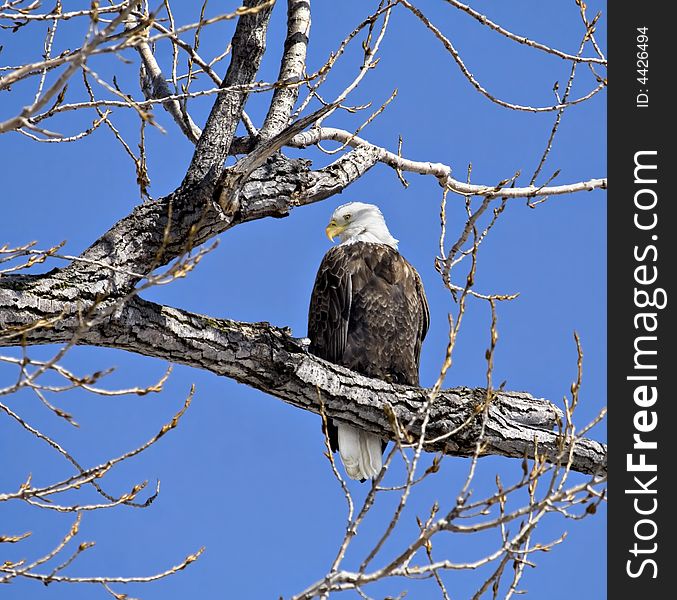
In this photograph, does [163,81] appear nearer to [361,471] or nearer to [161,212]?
[161,212]

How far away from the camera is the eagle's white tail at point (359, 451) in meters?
4.75

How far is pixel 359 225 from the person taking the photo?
579 cm

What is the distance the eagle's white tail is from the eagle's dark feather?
0.15 metres

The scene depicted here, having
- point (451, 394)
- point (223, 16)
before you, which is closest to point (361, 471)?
point (451, 394)

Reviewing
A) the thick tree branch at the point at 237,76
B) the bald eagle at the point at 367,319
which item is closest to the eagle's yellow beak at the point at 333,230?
the bald eagle at the point at 367,319

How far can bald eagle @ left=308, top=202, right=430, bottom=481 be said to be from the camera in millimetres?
5015

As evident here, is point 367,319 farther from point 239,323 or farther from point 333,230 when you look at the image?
point 239,323

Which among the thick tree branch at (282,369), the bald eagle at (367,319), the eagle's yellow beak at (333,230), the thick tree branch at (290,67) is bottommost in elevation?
the thick tree branch at (282,369)

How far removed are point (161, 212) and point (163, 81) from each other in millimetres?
915

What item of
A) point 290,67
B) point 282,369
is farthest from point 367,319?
point 290,67

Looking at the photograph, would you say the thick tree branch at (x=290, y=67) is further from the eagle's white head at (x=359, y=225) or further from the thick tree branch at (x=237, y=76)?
the eagle's white head at (x=359, y=225)

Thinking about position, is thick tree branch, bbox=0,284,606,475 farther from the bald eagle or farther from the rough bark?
the bald eagle

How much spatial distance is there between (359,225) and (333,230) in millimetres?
227

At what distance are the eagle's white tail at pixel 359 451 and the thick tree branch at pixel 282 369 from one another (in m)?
0.42
